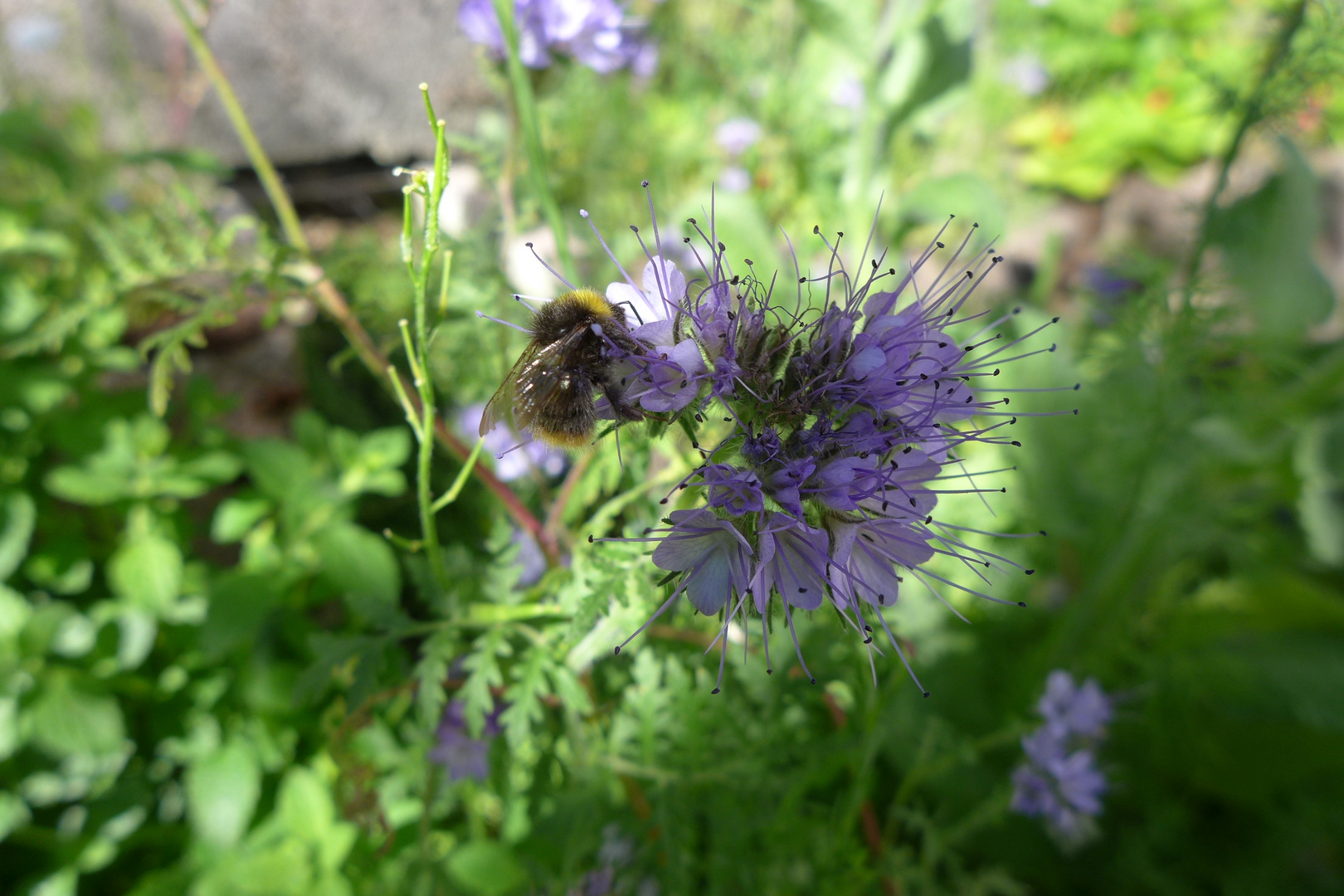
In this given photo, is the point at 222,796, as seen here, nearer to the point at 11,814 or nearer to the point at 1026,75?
the point at 11,814

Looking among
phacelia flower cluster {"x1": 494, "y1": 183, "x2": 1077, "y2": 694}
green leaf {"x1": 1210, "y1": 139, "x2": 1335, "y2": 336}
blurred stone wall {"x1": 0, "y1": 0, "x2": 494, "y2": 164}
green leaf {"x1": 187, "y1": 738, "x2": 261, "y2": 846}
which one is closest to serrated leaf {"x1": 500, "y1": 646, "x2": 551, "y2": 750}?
phacelia flower cluster {"x1": 494, "y1": 183, "x2": 1077, "y2": 694}

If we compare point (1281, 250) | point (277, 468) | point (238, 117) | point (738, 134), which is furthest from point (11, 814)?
point (1281, 250)

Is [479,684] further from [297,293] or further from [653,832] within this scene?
[297,293]

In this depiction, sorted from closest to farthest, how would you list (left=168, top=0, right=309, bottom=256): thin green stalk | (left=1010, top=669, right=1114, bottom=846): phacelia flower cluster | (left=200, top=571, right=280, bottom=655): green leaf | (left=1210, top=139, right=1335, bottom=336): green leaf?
(left=168, top=0, right=309, bottom=256): thin green stalk
(left=200, top=571, right=280, bottom=655): green leaf
(left=1010, top=669, right=1114, bottom=846): phacelia flower cluster
(left=1210, top=139, right=1335, bottom=336): green leaf

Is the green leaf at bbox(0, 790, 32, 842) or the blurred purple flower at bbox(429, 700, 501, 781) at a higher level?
the green leaf at bbox(0, 790, 32, 842)

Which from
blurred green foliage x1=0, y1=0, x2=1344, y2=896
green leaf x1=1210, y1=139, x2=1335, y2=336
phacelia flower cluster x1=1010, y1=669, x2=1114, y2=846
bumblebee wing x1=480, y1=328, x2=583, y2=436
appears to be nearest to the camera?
bumblebee wing x1=480, y1=328, x2=583, y2=436

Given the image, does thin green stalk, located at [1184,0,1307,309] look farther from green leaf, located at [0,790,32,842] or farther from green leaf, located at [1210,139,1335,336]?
green leaf, located at [0,790,32,842]

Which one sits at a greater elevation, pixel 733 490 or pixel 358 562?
pixel 358 562
